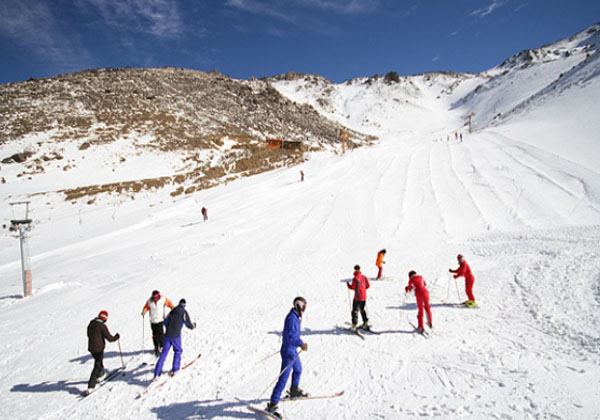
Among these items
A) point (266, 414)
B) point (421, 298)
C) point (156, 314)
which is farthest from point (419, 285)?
point (156, 314)

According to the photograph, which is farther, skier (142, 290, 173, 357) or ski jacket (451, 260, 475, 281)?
ski jacket (451, 260, 475, 281)

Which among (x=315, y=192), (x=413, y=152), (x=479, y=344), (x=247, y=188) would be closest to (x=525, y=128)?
(x=413, y=152)

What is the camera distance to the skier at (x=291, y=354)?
4672mm

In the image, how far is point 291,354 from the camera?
482 cm

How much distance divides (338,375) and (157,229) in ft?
63.2

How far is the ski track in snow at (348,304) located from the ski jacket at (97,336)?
2.91ft

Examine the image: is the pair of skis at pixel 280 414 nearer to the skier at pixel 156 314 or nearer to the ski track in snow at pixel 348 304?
the ski track in snow at pixel 348 304

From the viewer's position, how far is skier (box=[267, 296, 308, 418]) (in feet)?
15.3

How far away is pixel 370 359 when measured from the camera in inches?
235

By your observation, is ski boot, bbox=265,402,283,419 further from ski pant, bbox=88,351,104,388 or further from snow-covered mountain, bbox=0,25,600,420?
ski pant, bbox=88,351,104,388

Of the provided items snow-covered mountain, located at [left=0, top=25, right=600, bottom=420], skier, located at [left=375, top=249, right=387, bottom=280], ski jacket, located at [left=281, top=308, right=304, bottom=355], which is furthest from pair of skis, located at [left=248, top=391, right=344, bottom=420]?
skier, located at [left=375, top=249, right=387, bottom=280]

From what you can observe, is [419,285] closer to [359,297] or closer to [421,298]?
[421,298]

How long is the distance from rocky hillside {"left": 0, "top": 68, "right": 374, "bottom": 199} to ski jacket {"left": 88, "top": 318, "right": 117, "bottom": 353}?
2726cm

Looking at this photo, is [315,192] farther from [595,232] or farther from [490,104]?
[490,104]
